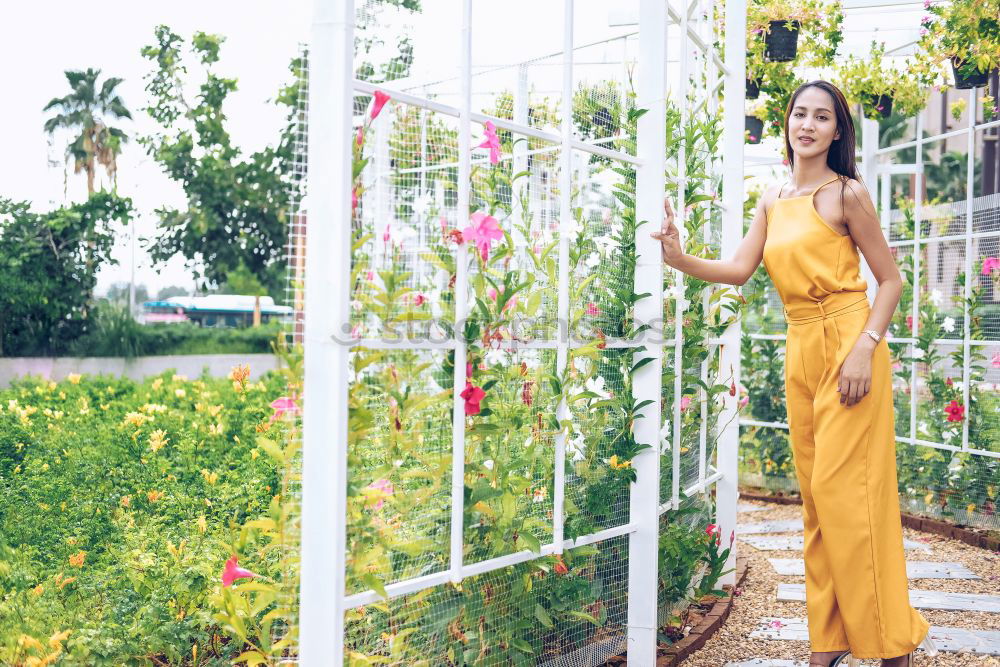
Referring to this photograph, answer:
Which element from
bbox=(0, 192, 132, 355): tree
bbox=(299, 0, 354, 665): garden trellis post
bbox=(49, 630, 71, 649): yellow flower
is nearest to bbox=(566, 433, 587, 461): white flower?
bbox=(299, 0, 354, 665): garden trellis post

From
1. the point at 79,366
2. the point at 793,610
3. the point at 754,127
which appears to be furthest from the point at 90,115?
the point at 793,610

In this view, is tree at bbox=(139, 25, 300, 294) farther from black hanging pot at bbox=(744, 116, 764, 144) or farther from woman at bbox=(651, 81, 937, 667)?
woman at bbox=(651, 81, 937, 667)

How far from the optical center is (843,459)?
7.89 ft

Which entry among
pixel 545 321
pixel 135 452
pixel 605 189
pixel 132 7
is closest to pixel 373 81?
pixel 545 321

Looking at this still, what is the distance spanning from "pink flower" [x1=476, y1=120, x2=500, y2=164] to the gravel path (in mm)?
1780

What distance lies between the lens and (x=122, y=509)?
132 inches

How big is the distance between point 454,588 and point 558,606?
487 mm

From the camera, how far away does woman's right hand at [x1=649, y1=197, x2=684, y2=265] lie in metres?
2.54

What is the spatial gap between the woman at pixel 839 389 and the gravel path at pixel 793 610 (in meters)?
0.46

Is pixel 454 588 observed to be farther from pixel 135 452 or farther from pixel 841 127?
pixel 135 452

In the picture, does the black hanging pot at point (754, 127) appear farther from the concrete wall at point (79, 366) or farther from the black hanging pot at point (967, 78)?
the concrete wall at point (79, 366)

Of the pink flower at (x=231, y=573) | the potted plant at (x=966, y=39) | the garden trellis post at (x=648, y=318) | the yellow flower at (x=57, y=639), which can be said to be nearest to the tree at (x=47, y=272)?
the potted plant at (x=966, y=39)

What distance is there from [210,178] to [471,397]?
24809 mm

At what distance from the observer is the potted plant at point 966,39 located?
4230 mm
